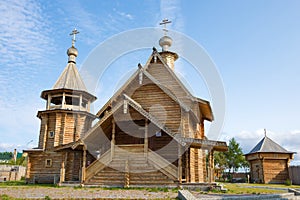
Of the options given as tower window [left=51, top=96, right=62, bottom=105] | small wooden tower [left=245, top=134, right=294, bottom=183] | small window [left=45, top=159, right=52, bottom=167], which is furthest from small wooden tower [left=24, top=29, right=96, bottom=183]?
small wooden tower [left=245, top=134, right=294, bottom=183]

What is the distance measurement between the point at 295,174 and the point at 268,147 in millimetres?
3766

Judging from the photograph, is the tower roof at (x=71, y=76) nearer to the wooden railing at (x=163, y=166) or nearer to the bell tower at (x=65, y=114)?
the bell tower at (x=65, y=114)

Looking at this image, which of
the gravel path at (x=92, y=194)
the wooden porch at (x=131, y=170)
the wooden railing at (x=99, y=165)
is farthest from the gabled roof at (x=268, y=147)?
the gravel path at (x=92, y=194)

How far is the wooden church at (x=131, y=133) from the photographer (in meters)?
14.8

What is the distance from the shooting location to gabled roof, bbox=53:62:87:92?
2415 cm

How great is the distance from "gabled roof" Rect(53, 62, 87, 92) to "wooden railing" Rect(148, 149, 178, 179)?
1228 cm

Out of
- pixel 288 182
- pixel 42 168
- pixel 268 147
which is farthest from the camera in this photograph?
pixel 268 147

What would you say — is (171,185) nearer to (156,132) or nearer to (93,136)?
(156,132)

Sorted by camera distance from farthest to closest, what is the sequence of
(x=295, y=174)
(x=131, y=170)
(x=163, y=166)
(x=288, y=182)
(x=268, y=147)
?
(x=268, y=147) → (x=295, y=174) → (x=288, y=182) → (x=131, y=170) → (x=163, y=166)

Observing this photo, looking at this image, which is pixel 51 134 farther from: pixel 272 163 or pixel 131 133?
pixel 272 163

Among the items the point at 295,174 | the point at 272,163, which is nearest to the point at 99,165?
the point at 272,163

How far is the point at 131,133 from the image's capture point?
17469 millimetres

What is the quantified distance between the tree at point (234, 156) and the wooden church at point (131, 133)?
25327mm

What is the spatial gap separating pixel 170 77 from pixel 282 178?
18493 millimetres
